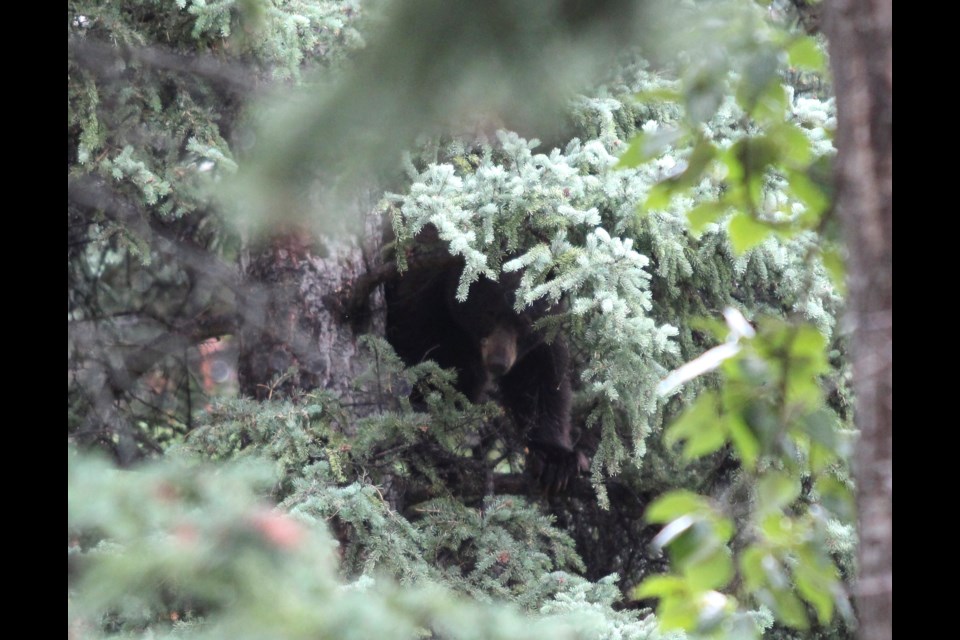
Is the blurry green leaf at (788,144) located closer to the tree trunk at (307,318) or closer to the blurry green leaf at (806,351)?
the blurry green leaf at (806,351)

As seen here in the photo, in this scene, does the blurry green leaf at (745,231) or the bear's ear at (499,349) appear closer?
the blurry green leaf at (745,231)

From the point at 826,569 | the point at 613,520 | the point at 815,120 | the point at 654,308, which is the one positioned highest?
the point at 815,120

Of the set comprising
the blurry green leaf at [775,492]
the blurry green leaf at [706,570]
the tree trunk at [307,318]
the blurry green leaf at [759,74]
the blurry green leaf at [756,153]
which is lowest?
the blurry green leaf at [706,570]

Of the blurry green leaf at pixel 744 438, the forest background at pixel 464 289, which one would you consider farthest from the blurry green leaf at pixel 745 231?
the blurry green leaf at pixel 744 438

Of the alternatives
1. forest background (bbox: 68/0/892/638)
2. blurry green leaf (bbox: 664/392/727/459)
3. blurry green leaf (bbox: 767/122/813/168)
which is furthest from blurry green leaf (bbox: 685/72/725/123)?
blurry green leaf (bbox: 664/392/727/459)

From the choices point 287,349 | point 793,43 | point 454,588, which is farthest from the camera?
point 287,349

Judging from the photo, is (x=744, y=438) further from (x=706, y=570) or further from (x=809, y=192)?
(x=809, y=192)

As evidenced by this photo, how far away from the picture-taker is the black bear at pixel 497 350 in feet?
18.7

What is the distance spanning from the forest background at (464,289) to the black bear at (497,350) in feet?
0.70

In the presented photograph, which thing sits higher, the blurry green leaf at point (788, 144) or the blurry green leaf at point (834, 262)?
the blurry green leaf at point (788, 144)

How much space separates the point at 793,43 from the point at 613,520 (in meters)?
4.74
